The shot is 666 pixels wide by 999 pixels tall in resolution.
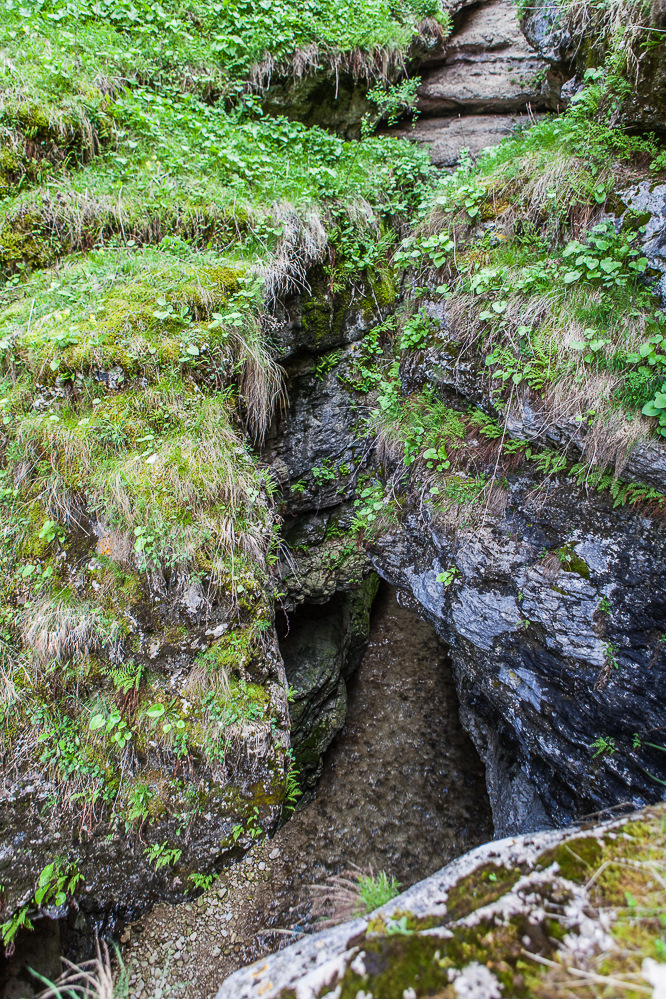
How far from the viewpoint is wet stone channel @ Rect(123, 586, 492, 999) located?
427cm

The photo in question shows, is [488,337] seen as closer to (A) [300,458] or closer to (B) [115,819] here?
(A) [300,458]

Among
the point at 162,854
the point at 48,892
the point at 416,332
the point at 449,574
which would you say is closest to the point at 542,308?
the point at 416,332

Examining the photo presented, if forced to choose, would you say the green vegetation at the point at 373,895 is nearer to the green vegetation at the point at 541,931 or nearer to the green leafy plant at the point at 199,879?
the green vegetation at the point at 541,931

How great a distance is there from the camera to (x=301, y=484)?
5.23 m

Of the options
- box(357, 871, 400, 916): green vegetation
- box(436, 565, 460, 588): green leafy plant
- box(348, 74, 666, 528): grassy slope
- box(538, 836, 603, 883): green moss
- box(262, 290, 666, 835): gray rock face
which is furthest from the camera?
box(436, 565, 460, 588): green leafy plant

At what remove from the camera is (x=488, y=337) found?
3906 mm

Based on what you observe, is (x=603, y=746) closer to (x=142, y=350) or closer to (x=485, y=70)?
(x=142, y=350)

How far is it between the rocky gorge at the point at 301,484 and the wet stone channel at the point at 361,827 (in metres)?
0.06

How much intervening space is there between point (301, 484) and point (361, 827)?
13.7ft

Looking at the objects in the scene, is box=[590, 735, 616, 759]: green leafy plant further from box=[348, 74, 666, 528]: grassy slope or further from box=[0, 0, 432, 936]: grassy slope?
box=[0, 0, 432, 936]: grassy slope

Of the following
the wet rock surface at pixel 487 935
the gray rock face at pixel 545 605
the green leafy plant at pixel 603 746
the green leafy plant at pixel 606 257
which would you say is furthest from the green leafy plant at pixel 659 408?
the green leafy plant at pixel 603 746

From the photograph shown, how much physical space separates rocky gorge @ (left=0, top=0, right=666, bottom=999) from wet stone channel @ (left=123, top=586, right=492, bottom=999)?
2.2 inches

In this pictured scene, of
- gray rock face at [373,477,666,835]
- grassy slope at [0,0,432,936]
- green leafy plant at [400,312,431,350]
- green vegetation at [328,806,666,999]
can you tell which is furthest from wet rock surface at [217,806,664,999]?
green leafy plant at [400,312,431,350]

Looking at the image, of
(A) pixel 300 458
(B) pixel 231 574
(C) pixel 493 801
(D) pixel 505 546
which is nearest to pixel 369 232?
(A) pixel 300 458
